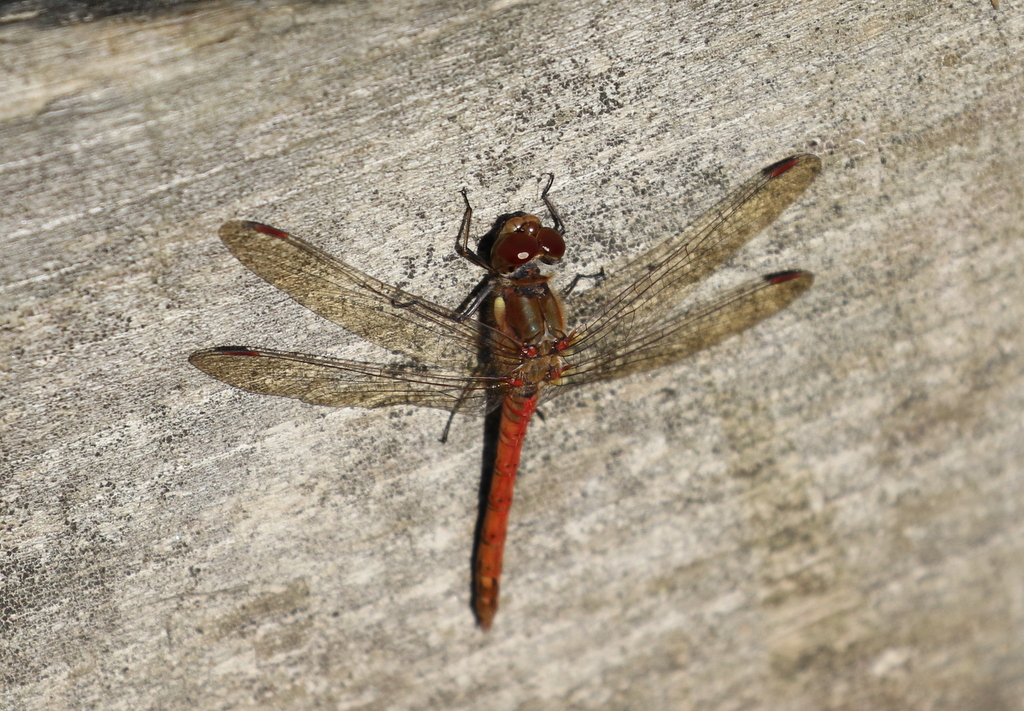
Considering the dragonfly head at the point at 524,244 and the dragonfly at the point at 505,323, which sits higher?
the dragonfly head at the point at 524,244

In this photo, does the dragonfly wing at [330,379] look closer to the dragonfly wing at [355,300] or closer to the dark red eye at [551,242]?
the dragonfly wing at [355,300]

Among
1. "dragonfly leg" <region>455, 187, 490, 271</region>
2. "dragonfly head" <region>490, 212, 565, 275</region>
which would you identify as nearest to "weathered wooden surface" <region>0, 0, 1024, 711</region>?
"dragonfly leg" <region>455, 187, 490, 271</region>

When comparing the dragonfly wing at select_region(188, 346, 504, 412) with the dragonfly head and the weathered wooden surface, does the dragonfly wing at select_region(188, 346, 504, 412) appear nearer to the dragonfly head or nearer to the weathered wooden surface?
the weathered wooden surface

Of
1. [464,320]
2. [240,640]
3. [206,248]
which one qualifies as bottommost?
[240,640]

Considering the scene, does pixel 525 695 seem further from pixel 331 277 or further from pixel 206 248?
pixel 206 248

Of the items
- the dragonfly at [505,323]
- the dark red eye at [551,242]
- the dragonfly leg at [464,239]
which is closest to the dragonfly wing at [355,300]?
the dragonfly at [505,323]

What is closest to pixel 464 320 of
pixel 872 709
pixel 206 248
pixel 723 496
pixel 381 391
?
pixel 381 391

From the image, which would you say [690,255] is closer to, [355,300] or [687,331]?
[687,331]
